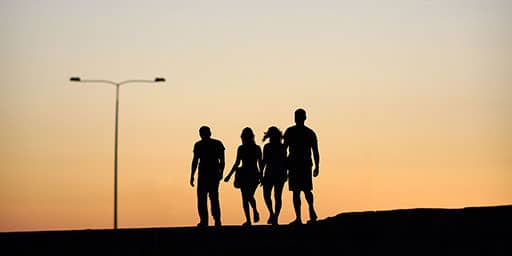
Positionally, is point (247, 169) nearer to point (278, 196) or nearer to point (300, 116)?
point (278, 196)

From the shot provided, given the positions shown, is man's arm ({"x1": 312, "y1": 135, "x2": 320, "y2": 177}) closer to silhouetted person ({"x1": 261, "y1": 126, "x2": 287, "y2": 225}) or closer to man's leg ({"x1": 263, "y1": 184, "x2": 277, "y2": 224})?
A: silhouetted person ({"x1": 261, "y1": 126, "x2": 287, "y2": 225})

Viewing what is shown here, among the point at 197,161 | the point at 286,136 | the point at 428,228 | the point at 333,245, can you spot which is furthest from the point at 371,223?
the point at 197,161

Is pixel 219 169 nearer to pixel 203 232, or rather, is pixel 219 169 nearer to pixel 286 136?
pixel 286 136

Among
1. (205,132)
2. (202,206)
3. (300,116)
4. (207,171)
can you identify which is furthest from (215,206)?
(300,116)

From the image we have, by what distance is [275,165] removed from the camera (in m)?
27.5

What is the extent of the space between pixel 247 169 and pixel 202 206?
1.16m

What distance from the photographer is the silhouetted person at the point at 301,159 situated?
25.7 metres

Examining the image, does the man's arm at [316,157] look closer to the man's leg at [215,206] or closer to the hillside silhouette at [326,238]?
the hillside silhouette at [326,238]

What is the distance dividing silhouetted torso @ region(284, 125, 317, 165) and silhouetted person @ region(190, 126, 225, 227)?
174 cm

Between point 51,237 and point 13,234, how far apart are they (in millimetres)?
1424

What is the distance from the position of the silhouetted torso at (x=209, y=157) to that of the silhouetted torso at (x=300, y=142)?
5.61 feet

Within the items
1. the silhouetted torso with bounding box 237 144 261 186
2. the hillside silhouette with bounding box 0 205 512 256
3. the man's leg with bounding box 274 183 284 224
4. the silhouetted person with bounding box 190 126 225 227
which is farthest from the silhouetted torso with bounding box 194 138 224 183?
the hillside silhouette with bounding box 0 205 512 256

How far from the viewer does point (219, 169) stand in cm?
2747

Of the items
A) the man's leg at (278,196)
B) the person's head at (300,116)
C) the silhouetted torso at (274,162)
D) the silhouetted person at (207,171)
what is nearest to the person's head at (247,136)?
the silhouetted torso at (274,162)
